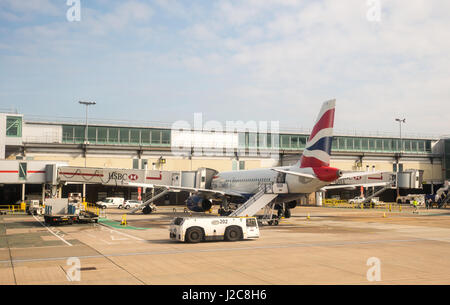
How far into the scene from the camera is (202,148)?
293 feet

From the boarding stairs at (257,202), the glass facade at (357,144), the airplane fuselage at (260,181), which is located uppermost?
the glass facade at (357,144)

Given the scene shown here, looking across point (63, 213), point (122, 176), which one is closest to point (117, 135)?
point (122, 176)

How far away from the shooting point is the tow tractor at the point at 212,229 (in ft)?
88.3

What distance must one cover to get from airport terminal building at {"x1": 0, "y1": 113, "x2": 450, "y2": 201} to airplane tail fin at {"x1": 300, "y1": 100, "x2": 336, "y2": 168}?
4842 centimetres

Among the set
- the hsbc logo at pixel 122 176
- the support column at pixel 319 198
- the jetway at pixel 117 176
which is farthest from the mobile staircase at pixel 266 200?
the support column at pixel 319 198

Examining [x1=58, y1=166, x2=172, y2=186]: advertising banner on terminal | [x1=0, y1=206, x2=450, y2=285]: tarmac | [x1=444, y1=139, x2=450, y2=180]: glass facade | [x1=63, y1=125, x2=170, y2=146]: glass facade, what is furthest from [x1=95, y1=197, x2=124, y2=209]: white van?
[x1=444, y1=139, x2=450, y2=180]: glass facade

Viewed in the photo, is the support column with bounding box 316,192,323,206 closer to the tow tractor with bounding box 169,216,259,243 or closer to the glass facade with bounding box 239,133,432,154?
the glass facade with bounding box 239,133,432,154

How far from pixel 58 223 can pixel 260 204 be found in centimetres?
1969

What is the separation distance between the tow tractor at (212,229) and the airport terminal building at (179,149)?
51180mm

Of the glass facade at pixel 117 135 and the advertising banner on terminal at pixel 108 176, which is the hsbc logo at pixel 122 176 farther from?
the glass facade at pixel 117 135

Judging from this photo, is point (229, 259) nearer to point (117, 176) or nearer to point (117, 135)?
point (117, 176)

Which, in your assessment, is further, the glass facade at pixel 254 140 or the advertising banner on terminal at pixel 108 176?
the glass facade at pixel 254 140

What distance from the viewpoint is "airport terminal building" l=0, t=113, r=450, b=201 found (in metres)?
79.5

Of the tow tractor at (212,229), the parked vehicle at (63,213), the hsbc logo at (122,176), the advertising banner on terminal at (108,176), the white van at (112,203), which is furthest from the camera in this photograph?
the white van at (112,203)
